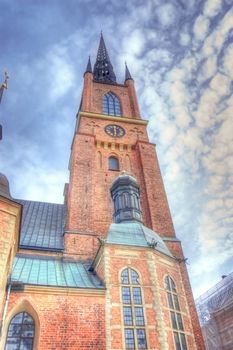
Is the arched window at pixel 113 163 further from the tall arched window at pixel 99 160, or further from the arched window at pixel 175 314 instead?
the arched window at pixel 175 314

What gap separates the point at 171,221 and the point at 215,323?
52.9 feet

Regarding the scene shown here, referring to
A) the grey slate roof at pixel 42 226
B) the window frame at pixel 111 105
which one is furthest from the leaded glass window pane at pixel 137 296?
the window frame at pixel 111 105

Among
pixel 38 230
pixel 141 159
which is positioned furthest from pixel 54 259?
pixel 141 159

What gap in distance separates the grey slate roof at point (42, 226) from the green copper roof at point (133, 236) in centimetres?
421

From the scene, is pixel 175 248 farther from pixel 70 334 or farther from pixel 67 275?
pixel 70 334

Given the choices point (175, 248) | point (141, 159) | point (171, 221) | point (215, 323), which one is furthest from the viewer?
point (215, 323)

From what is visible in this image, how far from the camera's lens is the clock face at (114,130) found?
2877cm

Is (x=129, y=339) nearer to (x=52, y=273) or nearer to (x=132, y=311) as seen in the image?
(x=132, y=311)

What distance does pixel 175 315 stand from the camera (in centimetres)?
1530

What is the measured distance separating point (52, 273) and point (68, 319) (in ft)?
9.98

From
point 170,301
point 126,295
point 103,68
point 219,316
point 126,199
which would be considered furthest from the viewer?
point 103,68

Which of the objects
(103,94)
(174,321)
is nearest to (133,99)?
(103,94)

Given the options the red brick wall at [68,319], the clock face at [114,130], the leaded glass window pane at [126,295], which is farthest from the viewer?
the clock face at [114,130]

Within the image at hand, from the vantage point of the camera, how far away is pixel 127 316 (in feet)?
46.8
